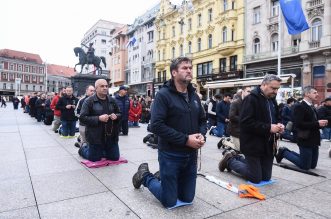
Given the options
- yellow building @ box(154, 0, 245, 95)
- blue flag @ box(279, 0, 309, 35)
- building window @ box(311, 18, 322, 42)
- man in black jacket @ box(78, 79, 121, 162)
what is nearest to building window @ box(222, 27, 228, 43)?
yellow building @ box(154, 0, 245, 95)

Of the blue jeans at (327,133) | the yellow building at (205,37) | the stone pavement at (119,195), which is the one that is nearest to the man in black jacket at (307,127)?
the stone pavement at (119,195)

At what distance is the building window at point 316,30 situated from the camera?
82.2 feet

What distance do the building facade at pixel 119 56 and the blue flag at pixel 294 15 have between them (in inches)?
1954

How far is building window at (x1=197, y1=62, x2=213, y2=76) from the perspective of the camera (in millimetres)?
37469

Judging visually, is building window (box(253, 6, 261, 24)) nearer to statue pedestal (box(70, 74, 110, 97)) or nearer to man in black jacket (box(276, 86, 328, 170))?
statue pedestal (box(70, 74, 110, 97))

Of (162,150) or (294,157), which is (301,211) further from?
(294,157)

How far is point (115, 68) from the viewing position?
68438 millimetres

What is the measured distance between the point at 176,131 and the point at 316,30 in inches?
1037

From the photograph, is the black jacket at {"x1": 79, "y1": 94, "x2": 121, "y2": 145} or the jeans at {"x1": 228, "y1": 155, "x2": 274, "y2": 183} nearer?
the jeans at {"x1": 228, "y1": 155, "x2": 274, "y2": 183}

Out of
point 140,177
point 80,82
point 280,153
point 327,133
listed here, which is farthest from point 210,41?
point 140,177

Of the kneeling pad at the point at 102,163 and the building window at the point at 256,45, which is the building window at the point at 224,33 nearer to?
the building window at the point at 256,45

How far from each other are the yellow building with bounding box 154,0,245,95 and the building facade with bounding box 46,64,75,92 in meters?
70.8

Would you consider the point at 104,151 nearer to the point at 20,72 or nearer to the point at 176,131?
the point at 176,131

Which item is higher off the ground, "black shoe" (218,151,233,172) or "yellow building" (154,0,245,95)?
"yellow building" (154,0,245,95)
